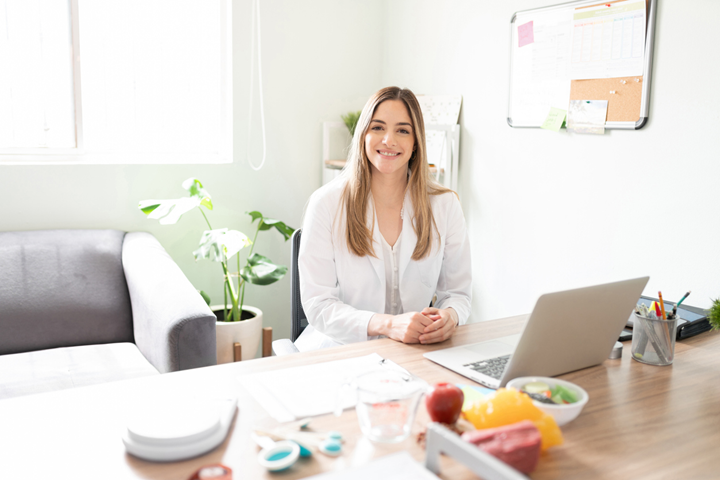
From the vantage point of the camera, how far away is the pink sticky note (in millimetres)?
2325

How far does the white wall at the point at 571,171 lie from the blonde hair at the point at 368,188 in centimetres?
49

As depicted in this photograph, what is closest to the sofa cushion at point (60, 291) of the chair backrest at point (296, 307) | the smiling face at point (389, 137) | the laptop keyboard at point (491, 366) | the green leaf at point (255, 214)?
the green leaf at point (255, 214)

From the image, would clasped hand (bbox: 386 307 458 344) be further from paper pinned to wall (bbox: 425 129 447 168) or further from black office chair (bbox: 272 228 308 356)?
paper pinned to wall (bbox: 425 129 447 168)

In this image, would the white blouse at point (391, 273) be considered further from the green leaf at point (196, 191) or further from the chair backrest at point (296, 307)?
the green leaf at point (196, 191)

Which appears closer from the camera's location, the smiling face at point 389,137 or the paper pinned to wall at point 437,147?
the smiling face at point 389,137

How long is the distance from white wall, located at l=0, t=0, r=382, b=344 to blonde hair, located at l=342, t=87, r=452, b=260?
1.23 metres

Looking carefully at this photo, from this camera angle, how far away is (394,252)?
70.3 inches

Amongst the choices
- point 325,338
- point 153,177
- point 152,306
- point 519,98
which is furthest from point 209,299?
point 519,98

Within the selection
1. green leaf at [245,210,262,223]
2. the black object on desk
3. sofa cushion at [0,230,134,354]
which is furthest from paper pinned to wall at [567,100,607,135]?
sofa cushion at [0,230,134,354]

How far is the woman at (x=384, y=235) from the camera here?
67.1 inches

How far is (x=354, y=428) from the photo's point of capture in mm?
931

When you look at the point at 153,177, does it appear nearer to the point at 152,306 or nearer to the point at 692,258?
the point at 152,306

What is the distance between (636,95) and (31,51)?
2421mm

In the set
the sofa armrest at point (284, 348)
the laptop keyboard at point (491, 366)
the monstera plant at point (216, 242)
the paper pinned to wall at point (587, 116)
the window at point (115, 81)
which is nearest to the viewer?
the laptop keyboard at point (491, 366)
